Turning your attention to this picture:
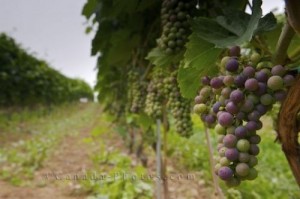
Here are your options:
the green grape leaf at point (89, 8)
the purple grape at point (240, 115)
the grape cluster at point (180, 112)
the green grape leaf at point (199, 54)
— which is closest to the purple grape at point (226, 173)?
the purple grape at point (240, 115)

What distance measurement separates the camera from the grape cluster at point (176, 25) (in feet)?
4.16

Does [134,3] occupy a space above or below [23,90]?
below

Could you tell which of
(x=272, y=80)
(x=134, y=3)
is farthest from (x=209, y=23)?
(x=134, y=3)

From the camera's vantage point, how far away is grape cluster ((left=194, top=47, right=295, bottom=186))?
74cm

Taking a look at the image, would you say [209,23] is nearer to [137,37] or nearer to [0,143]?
[137,37]

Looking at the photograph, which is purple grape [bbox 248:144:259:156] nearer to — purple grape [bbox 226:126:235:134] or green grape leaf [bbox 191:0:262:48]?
purple grape [bbox 226:126:235:134]

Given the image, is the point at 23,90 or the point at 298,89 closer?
the point at 298,89

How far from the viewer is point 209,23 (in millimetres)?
941

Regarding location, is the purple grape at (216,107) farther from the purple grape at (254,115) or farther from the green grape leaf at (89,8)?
the green grape leaf at (89,8)

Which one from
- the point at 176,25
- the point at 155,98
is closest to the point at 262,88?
the point at 176,25

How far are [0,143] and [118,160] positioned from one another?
376 cm

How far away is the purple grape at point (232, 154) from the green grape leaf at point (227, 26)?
0.25 meters

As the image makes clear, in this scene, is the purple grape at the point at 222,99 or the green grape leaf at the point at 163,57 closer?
the purple grape at the point at 222,99

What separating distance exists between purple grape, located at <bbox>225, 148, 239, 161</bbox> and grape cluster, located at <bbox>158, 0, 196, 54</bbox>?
0.60 meters
